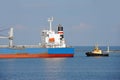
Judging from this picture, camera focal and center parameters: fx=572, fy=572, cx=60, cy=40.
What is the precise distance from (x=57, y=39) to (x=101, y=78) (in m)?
40.2

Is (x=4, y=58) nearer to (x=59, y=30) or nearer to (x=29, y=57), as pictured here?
(x=29, y=57)

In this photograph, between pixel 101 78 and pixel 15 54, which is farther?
pixel 15 54

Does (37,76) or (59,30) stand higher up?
(59,30)

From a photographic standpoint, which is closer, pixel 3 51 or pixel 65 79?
pixel 65 79

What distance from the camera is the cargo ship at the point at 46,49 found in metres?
90.0

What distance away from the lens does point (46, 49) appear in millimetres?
90000

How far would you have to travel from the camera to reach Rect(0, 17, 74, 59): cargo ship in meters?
90.0

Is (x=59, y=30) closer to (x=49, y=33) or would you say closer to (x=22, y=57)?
(x=49, y=33)

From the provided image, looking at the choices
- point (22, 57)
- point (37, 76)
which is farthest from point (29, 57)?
point (37, 76)

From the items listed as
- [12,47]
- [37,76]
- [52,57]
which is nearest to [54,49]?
[52,57]

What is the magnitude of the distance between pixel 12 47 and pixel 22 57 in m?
2.52

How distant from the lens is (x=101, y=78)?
170 ft

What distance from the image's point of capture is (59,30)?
3607 inches

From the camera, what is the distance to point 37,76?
54281mm
